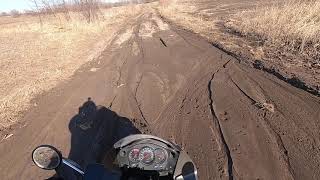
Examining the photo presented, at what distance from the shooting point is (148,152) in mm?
3410

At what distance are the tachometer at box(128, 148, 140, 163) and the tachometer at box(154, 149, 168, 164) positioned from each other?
0.16m

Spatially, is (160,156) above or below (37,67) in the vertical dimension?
above

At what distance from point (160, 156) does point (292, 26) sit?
1305cm

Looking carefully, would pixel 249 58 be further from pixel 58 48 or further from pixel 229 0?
pixel 229 0

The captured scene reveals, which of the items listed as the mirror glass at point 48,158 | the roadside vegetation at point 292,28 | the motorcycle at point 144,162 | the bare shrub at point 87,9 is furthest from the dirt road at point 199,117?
the bare shrub at point 87,9

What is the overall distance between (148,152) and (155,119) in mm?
4934

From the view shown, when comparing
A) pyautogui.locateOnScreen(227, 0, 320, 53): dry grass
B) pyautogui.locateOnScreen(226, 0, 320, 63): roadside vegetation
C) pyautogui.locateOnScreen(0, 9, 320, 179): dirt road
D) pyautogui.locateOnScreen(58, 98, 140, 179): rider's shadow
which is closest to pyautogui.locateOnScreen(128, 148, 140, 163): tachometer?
pyautogui.locateOnScreen(0, 9, 320, 179): dirt road

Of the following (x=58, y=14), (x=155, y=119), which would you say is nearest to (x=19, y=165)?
(x=155, y=119)

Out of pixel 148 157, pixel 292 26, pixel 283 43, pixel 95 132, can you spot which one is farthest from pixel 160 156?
pixel 292 26

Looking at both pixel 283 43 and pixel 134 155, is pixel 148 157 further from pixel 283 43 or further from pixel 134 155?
pixel 283 43

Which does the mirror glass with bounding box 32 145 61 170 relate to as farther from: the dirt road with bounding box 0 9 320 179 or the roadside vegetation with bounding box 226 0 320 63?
the roadside vegetation with bounding box 226 0 320 63

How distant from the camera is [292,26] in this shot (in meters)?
15.0

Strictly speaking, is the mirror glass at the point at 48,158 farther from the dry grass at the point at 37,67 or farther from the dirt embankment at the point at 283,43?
the dirt embankment at the point at 283,43

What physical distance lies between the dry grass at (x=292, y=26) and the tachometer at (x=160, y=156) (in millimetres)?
10445
